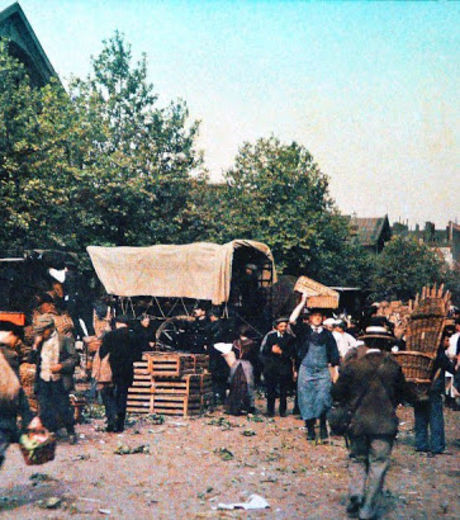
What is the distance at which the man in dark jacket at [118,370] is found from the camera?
1174 cm

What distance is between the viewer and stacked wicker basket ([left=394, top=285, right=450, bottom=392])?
10039mm

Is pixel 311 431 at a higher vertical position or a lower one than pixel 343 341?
lower

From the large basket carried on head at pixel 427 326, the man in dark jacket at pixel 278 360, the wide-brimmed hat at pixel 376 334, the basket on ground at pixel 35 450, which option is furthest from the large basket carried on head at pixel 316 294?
the basket on ground at pixel 35 450

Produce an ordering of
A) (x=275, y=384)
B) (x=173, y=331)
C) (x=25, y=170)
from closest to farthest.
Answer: (x=275, y=384)
(x=173, y=331)
(x=25, y=170)

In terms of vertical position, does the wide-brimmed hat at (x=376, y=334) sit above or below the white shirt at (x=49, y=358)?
above

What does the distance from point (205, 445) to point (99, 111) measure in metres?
20.7

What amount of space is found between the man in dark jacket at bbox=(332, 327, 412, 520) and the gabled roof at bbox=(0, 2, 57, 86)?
1097 inches

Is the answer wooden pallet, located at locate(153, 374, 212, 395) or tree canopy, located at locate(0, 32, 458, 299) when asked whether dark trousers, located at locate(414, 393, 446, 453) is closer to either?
wooden pallet, located at locate(153, 374, 212, 395)

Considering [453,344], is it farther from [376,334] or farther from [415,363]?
[376,334]

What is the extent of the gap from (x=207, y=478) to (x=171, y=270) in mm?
8228

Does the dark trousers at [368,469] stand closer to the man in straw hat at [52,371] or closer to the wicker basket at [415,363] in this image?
the wicker basket at [415,363]

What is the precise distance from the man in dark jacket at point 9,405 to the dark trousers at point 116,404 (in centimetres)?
418

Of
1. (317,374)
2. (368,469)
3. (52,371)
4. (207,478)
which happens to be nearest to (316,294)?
(317,374)

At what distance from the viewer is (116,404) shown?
11.9 metres
